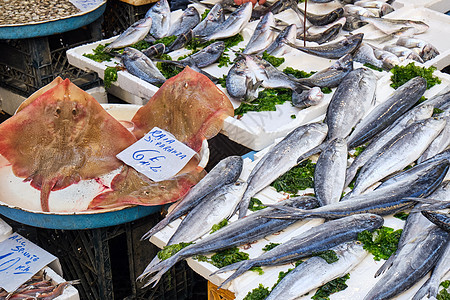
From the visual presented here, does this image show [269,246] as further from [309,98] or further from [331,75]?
[331,75]

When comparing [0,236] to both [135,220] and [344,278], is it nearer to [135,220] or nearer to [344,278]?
[135,220]

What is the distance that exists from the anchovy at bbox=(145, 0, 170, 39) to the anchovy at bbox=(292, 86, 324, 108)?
1523mm

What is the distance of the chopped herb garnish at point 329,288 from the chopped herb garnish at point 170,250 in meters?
0.63

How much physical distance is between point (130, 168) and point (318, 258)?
1.23 metres

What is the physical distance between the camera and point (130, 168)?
10.3ft

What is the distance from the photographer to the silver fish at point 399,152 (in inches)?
110

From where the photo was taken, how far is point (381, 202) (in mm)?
2584

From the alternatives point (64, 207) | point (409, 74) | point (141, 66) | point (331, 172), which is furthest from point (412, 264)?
point (141, 66)

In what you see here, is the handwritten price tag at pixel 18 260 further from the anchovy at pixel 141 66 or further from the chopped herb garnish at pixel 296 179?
the anchovy at pixel 141 66

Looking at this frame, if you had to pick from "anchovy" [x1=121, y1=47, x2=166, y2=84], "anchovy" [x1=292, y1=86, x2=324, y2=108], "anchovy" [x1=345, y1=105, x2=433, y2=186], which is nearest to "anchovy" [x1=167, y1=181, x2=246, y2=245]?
"anchovy" [x1=345, y1=105, x2=433, y2=186]

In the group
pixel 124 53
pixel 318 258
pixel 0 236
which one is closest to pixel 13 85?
pixel 124 53

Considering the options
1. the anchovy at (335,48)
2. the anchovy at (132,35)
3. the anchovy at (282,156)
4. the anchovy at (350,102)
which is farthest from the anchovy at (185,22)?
the anchovy at (282,156)

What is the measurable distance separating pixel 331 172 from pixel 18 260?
1.66 meters

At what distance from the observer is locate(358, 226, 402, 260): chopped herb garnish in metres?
2.42
